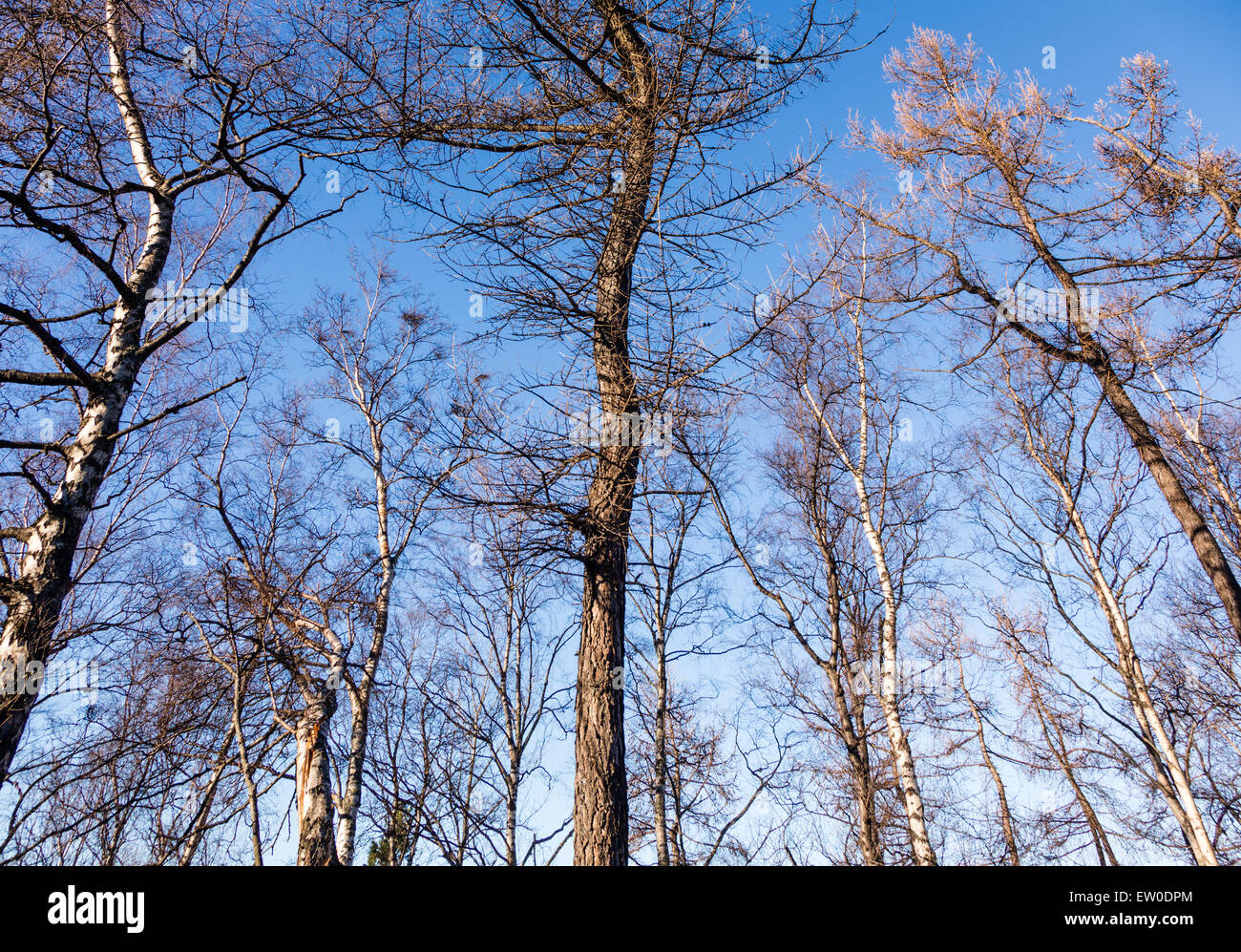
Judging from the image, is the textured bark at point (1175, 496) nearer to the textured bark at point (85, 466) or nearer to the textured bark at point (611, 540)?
the textured bark at point (611, 540)

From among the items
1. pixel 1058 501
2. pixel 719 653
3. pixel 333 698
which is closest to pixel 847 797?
pixel 719 653

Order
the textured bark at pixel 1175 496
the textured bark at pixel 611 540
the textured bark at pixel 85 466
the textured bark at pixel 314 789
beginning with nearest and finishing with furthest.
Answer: the textured bark at pixel 611 540 < the textured bark at pixel 85 466 < the textured bark at pixel 1175 496 < the textured bark at pixel 314 789

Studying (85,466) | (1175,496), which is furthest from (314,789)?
(1175,496)

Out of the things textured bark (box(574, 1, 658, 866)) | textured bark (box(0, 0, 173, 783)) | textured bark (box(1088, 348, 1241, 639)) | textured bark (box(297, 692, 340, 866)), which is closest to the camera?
textured bark (box(574, 1, 658, 866))

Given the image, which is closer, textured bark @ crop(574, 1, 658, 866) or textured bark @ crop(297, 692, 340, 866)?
textured bark @ crop(574, 1, 658, 866)

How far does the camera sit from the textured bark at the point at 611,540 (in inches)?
143

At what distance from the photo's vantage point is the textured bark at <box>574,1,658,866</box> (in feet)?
11.9

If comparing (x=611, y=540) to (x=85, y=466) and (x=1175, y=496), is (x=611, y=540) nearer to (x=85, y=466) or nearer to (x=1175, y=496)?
(x=85, y=466)

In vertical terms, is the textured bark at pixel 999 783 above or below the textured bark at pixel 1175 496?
below

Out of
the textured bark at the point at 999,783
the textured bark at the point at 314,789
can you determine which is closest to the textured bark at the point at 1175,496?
the textured bark at the point at 999,783

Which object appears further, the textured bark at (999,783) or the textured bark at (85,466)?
the textured bark at (999,783)

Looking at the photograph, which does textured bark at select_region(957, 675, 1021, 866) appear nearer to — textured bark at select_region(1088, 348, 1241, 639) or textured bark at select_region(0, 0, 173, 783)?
textured bark at select_region(1088, 348, 1241, 639)

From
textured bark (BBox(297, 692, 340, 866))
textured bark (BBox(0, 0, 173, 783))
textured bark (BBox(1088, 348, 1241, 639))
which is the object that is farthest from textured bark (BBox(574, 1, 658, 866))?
textured bark (BBox(1088, 348, 1241, 639))

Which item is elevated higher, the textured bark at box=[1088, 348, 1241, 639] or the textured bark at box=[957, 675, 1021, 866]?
the textured bark at box=[1088, 348, 1241, 639]
